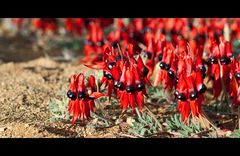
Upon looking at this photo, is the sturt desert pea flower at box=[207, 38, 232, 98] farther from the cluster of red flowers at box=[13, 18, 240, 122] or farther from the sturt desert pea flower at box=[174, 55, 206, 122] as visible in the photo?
the sturt desert pea flower at box=[174, 55, 206, 122]

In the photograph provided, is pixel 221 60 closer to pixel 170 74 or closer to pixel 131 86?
pixel 170 74

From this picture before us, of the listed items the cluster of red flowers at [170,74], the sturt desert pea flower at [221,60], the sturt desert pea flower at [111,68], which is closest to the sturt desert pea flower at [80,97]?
the cluster of red flowers at [170,74]

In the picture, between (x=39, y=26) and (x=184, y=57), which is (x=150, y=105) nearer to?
(x=184, y=57)

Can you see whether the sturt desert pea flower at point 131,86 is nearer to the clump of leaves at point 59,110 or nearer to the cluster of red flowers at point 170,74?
the cluster of red flowers at point 170,74

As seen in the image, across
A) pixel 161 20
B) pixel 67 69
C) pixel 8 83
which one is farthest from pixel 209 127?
pixel 161 20

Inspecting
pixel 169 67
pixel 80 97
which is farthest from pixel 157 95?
pixel 80 97
